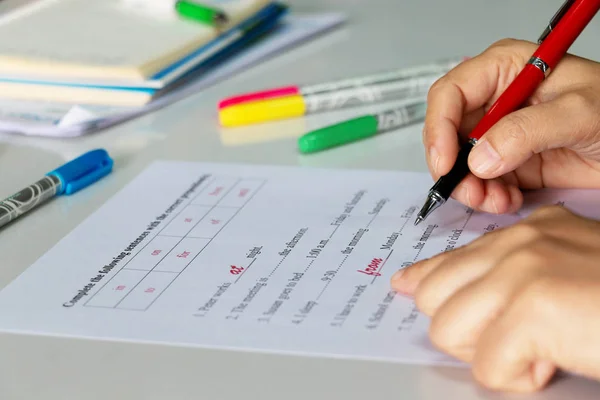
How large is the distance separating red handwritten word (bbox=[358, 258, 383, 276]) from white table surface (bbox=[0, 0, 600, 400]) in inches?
4.6

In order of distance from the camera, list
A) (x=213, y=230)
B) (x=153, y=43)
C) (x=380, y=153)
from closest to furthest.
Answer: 1. (x=213, y=230)
2. (x=380, y=153)
3. (x=153, y=43)

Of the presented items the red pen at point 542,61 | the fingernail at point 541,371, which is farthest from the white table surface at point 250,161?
the red pen at point 542,61

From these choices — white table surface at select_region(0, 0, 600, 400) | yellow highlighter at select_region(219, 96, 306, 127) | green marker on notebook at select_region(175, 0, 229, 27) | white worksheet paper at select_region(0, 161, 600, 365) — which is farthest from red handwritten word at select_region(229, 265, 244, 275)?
green marker on notebook at select_region(175, 0, 229, 27)

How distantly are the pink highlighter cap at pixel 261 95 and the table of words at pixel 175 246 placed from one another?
0.57 feet

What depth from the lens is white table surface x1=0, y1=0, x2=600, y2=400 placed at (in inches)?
22.4

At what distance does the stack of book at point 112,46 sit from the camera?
107cm

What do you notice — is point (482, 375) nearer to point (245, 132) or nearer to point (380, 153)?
point (380, 153)

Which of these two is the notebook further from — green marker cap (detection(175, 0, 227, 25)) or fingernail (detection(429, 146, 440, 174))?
fingernail (detection(429, 146, 440, 174))

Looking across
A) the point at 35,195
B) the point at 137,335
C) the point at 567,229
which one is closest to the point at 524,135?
the point at 567,229

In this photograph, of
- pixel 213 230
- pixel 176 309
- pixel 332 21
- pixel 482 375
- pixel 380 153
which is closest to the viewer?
pixel 482 375

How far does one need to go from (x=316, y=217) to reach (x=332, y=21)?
0.60 metres

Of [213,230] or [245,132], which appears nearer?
[213,230]

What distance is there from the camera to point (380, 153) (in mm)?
934

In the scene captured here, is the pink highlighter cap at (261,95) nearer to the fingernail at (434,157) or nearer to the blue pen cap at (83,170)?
the blue pen cap at (83,170)
